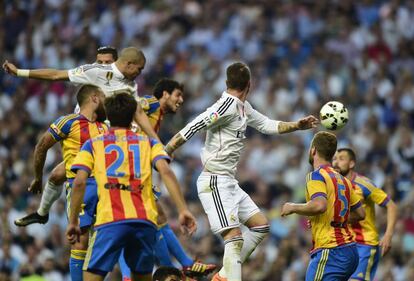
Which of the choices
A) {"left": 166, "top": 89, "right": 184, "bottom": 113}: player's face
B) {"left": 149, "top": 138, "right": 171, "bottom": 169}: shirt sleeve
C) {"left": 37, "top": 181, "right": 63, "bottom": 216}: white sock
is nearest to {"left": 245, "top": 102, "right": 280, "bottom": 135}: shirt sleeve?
{"left": 166, "top": 89, "right": 184, "bottom": 113}: player's face

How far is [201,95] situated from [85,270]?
39.1 feet

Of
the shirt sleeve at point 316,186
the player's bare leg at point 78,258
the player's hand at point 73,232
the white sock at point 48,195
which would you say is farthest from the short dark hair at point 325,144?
the white sock at point 48,195

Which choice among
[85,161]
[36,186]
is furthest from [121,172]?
[36,186]

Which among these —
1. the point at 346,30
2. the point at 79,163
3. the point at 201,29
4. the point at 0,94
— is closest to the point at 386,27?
the point at 346,30

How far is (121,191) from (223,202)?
2.13 metres

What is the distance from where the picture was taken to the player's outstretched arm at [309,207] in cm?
1012

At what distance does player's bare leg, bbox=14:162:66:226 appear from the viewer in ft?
37.6

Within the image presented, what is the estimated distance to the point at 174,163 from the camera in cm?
1934

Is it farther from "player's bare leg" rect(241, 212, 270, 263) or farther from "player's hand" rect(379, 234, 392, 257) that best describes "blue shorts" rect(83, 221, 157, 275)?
"player's hand" rect(379, 234, 392, 257)

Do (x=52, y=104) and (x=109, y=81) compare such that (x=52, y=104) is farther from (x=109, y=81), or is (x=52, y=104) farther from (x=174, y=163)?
(x=109, y=81)

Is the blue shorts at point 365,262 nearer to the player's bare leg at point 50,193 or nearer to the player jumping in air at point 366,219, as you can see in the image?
the player jumping in air at point 366,219

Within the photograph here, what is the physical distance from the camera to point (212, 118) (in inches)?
433

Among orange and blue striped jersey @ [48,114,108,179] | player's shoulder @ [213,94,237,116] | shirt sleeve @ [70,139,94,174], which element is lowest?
shirt sleeve @ [70,139,94,174]

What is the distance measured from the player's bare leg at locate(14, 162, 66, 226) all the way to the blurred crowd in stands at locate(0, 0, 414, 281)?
4.76 meters
